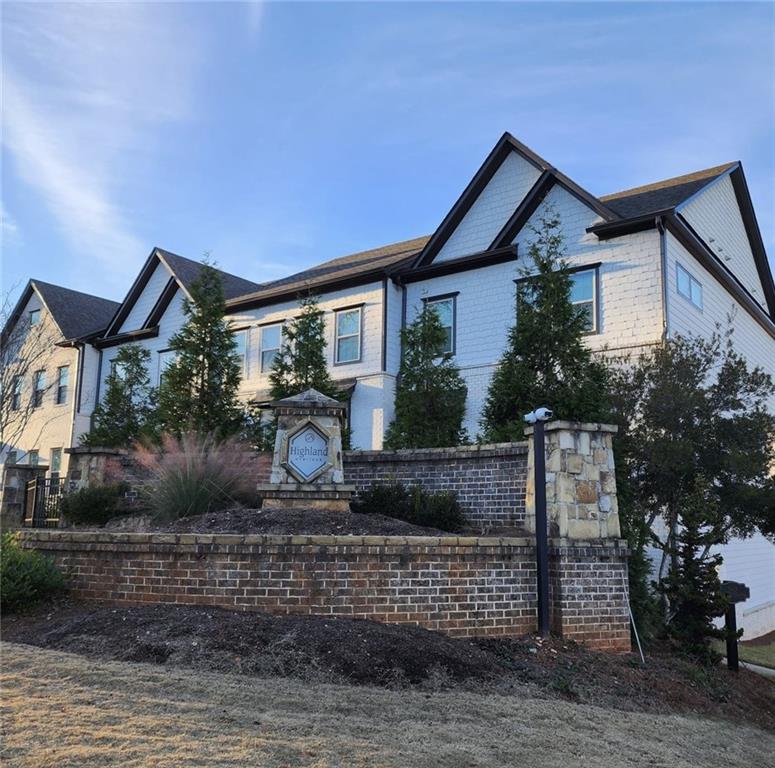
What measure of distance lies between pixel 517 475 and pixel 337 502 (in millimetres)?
2485

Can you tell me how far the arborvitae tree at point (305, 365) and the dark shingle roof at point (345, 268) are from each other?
9.98 feet

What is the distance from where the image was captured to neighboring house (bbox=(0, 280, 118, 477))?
2872 cm

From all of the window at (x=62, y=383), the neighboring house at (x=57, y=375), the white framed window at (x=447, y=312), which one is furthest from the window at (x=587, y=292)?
the window at (x=62, y=383)

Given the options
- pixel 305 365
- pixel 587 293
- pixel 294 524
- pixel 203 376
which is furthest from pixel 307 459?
pixel 587 293

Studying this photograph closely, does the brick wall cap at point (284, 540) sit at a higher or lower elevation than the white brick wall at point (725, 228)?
lower

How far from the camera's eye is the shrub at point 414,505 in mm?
10852

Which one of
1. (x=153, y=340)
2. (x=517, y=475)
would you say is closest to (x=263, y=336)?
(x=153, y=340)

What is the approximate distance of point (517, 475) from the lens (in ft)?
34.8

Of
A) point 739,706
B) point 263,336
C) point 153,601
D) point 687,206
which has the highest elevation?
point 687,206

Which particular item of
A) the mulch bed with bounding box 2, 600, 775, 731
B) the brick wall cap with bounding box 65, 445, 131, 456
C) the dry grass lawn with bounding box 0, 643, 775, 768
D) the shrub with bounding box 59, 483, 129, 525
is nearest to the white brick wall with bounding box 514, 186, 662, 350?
the mulch bed with bounding box 2, 600, 775, 731

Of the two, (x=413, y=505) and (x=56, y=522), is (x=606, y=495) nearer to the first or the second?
(x=413, y=505)

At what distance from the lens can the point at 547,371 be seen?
1237cm

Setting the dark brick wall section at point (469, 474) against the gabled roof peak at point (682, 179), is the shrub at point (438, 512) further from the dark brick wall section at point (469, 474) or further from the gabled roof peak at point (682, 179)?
the gabled roof peak at point (682, 179)

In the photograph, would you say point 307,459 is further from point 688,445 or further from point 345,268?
point 345,268
